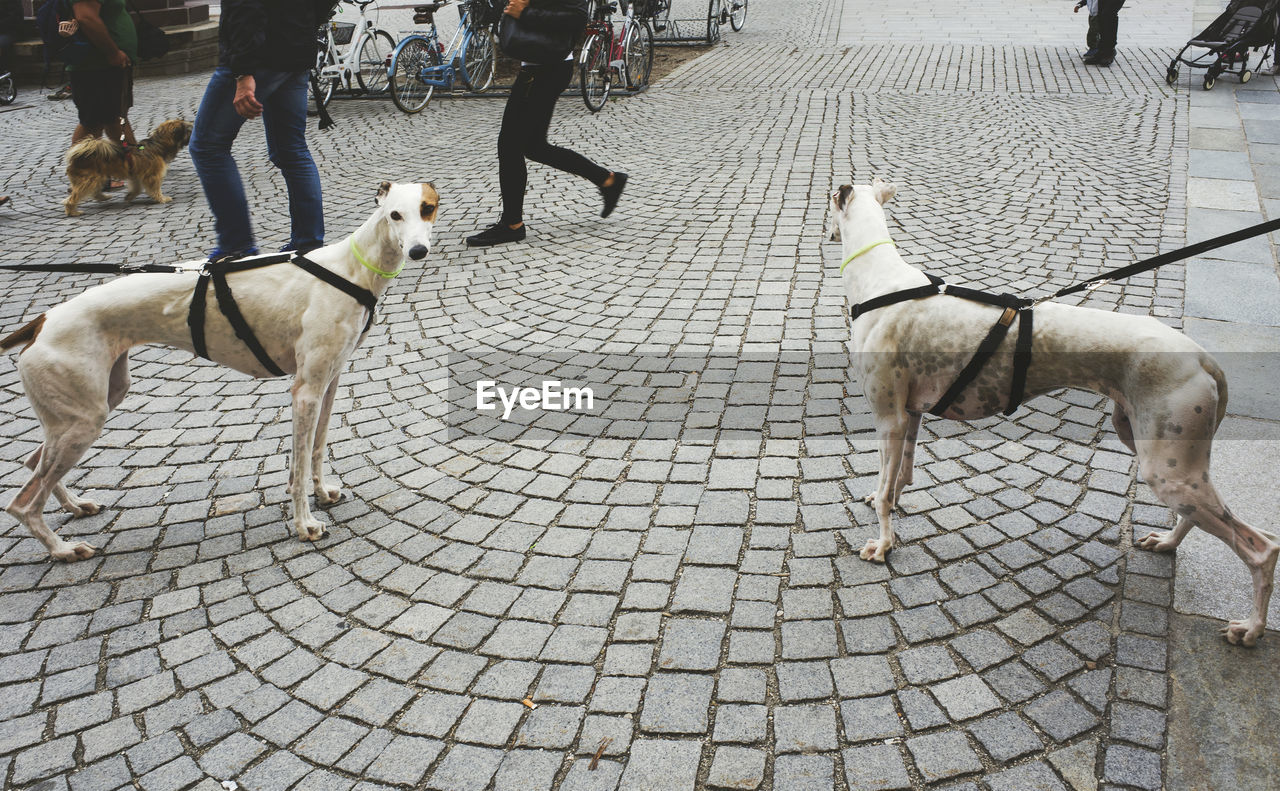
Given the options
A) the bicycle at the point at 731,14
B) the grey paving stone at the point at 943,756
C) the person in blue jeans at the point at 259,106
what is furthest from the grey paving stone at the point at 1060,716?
the bicycle at the point at 731,14

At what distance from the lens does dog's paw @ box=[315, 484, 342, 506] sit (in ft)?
14.0

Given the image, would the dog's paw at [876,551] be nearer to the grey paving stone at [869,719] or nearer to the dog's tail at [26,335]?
the grey paving stone at [869,719]

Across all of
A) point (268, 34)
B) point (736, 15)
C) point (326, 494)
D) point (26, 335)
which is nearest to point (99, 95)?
point (268, 34)

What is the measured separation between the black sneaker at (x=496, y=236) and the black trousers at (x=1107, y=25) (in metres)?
11.5

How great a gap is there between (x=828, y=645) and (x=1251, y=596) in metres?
1.82

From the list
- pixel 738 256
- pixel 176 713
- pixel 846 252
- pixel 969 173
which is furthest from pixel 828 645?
pixel 969 173

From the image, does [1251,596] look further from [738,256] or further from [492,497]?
[738,256]

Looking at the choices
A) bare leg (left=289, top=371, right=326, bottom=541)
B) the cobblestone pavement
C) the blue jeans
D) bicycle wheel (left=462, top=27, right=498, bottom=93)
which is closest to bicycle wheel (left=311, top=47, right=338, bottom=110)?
bicycle wheel (left=462, top=27, right=498, bottom=93)

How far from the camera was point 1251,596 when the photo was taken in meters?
3.51

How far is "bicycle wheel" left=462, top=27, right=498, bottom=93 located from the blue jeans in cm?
781

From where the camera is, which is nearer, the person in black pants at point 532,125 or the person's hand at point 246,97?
the person's hand at point 246,97

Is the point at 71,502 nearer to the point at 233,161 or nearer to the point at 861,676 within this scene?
the point at 233,161

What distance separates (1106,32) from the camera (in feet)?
46.5

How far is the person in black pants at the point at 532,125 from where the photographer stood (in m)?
7.39
